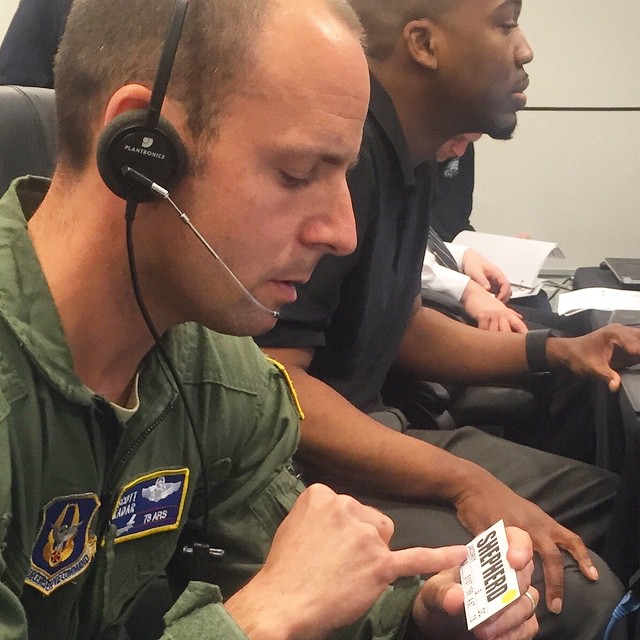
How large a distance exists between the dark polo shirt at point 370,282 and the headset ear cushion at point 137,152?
1.54ft

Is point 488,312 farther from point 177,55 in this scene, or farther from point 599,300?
point 177,55

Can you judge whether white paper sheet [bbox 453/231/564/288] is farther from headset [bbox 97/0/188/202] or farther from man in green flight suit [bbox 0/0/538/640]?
headset [bbox 97/0/188/202]

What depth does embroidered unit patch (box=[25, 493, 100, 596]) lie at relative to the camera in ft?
2.16

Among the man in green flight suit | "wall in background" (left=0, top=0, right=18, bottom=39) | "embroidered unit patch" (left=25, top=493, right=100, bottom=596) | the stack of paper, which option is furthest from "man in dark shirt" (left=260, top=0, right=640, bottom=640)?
"wall in background" (left=0, top=0, right=18, bottom=39)

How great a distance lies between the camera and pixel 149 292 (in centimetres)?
68

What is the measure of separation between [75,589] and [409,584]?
341 mm

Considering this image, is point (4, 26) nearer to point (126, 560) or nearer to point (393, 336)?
point (393, 336)

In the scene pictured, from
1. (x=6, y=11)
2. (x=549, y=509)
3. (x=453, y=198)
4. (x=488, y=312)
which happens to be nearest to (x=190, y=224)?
(x=549, y=509)

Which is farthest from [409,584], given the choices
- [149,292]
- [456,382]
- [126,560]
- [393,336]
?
[456,382]

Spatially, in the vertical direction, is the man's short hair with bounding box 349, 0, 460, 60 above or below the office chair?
above

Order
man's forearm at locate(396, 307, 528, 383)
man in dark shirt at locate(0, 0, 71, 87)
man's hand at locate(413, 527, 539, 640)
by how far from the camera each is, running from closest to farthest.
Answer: man's hand at locate(413, 527, 539, 640) < man's forearm at locate(396, 307, 528, 383) < man in dark shirt at locate(0, 0, 71, 87)

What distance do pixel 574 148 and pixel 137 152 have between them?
2799 millimetres

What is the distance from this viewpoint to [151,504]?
29.7 inches

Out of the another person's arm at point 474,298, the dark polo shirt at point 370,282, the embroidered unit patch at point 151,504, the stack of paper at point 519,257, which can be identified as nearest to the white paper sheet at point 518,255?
the stack of paper at point 519,257
